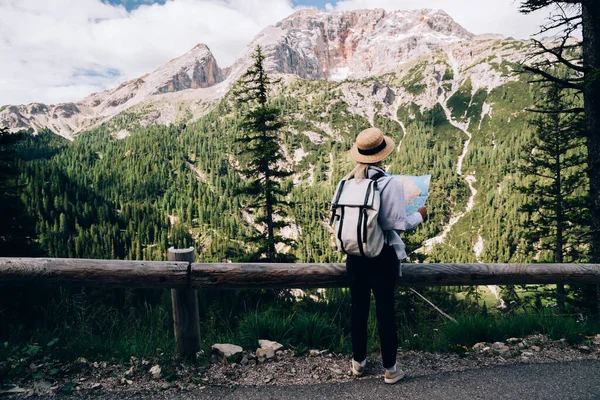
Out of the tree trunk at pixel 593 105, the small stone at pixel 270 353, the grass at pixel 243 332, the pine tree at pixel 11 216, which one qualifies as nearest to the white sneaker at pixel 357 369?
the grass at pixel 243 332

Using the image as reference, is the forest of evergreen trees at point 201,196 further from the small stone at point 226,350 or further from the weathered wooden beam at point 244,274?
the small stone at point 226,350

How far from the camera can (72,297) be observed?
5242 mm

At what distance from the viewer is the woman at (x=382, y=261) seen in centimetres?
312

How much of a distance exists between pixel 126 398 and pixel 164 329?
6.57 ft

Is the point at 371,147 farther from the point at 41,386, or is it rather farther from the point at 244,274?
the point at 41,386

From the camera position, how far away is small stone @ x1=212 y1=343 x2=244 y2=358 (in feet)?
12.8

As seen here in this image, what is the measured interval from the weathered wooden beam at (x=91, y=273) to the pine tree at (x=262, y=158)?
929cm

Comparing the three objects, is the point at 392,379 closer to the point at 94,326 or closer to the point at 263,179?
the point at 94,326

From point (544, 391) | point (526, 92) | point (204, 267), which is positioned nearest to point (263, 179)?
point (204, 267)

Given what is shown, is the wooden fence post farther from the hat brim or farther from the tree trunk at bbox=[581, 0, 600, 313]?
the tree trunk at bbox=[581, 0, 600, 313]

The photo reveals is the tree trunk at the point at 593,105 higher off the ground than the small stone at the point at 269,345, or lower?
higher

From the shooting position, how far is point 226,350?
3.96 metres

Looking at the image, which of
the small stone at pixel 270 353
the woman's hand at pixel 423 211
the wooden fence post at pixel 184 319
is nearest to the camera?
the woman's hand at pixel 423 211

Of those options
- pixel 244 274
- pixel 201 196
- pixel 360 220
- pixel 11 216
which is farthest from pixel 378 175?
pixel 201 196
